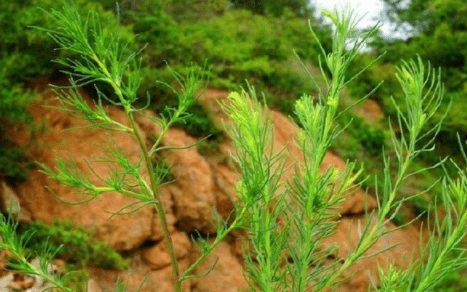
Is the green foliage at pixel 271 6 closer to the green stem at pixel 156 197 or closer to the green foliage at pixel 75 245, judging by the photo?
the green foliage at pixel 75 245

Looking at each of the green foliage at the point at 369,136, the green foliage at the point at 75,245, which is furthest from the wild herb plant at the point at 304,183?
the green foliage at the point at 369,136

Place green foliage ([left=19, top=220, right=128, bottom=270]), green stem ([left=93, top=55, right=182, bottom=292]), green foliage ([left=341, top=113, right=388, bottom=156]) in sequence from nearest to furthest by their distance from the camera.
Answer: green stem ([left=93, top=55, right=182, bottom=292])
green foliage ([left=19, top=220, right=128, bottom=270])
green foliage ([left=341, top=113, right=388, bottom=156])

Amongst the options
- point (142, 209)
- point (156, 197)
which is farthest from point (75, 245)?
point (156, 197)

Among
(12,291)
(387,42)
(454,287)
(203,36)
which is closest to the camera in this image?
(12,291)

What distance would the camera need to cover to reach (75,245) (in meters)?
7.40

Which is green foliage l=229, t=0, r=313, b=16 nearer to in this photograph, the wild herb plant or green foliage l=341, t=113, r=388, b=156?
green foliage l=341, t=113, r=388, b=156

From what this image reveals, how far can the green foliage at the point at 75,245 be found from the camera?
7.30 meters

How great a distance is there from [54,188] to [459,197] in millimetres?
6387

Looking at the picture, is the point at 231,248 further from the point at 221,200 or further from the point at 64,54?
the point at 64,54

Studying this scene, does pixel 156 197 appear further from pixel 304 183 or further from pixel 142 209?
pixel 142 209

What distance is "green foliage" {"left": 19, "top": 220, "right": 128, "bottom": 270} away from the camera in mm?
7305

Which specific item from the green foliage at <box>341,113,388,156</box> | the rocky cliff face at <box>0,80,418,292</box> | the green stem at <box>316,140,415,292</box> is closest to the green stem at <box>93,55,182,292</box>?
the green stem at <box>316,140,415,292</box>

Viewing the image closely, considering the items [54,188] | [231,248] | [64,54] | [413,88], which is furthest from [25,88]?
[413,88]

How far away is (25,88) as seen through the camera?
823 centimetres
